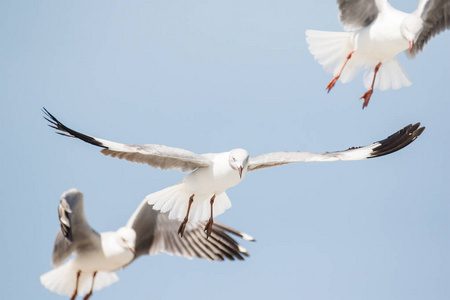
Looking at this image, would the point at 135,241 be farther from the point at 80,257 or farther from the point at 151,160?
the point at 151,160

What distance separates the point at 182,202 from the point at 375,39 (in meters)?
2.08

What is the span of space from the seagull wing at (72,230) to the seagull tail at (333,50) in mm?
2355

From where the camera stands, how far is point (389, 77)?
7.64m

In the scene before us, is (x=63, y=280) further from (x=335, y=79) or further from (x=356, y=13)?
(x=356, y=13)

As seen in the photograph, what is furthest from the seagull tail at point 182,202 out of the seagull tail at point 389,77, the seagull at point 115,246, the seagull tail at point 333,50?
the seagull tail at point 389,77

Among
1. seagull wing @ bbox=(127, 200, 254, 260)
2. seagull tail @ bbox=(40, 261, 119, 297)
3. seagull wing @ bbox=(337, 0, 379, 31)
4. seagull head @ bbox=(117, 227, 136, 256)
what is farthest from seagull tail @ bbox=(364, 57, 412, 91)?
seagull tail @ bbox=(40, 261, 119, 297)

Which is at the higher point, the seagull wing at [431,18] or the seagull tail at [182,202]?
the seagull wing at [431,18]

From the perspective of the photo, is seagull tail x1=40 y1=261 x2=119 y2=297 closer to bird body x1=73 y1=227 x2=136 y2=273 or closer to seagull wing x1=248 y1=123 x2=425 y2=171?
bird body x1=73 y1=227 x2=136 y2=273

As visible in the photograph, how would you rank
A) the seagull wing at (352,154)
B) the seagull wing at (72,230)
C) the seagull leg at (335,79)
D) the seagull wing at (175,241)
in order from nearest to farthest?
the seagull wing at (352,154)
the seagull wing at (72,230)
the seagull leg at (335,79)
the seagull wing at (175,241)

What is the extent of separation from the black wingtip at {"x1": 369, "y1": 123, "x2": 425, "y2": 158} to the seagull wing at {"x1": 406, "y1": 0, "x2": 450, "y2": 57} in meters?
0.88

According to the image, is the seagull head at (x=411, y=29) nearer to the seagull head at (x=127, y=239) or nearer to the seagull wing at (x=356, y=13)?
the seagull wing at (x=356, y=13)

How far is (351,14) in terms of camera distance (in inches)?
289

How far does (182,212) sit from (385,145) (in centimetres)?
165

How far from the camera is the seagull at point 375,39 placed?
710cm
